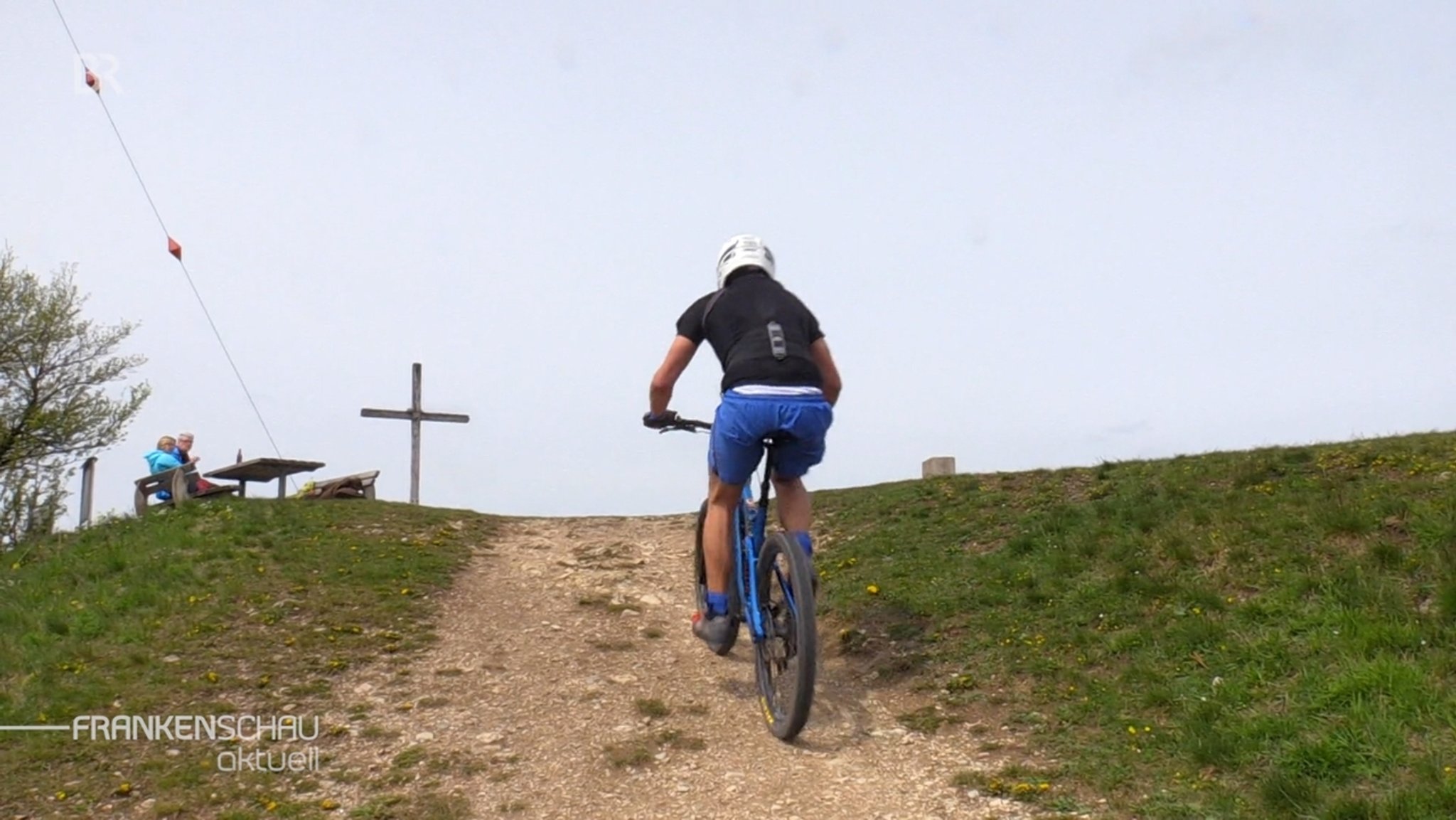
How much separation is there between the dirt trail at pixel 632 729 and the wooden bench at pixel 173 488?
23.7 ft

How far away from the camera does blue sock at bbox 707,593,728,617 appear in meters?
6.84

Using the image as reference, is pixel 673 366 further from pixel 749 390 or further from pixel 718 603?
pixel 718 603

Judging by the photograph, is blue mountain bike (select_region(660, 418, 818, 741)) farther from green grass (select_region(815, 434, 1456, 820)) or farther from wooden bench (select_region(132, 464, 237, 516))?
wooden bench (select_region(132, 464, 237, 516))

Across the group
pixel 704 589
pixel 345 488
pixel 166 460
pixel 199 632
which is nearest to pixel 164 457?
pixel 166 460

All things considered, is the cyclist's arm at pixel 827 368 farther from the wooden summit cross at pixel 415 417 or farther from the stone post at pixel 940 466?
the wooden summit cross at pixel 415 417

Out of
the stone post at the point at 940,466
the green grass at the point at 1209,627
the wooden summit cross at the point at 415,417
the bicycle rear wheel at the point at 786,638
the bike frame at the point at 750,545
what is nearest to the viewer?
the green grass at the point at 1209,627

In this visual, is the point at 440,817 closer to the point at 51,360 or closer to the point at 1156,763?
the point at 1156,763

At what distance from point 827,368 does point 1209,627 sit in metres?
2.93

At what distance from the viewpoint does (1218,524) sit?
8562 mm

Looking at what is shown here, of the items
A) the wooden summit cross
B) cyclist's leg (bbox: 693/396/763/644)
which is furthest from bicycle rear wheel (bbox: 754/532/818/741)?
the wooden summit cross

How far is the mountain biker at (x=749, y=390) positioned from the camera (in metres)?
6.20

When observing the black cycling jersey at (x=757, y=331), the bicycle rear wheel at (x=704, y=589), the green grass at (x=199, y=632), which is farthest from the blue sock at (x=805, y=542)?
the green grass at (x=199, y=632)

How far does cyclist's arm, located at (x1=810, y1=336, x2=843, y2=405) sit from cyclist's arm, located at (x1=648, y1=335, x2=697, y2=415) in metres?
0.72

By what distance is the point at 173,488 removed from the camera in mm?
15648
